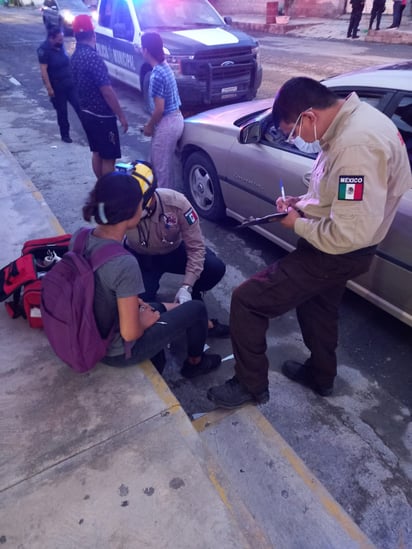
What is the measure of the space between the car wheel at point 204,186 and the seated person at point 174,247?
1.29m

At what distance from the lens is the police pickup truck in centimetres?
747

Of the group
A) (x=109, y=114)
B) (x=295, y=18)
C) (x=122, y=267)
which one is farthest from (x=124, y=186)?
(x=295, y=18)

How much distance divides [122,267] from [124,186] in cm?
38

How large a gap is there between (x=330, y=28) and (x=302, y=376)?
2079 centimetres

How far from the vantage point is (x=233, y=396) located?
8.21 feet

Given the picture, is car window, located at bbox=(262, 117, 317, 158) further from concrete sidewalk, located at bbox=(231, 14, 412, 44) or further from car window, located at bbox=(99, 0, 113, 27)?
concrete sidewalk, located at bbox=(231, 14, 412, 44)

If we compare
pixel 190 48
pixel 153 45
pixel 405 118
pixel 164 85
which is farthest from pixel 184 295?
pixel 190 48

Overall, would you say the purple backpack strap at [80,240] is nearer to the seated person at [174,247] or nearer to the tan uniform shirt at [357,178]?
the seated person at [174,247]

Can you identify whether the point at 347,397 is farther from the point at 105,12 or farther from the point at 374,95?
the point at 105,12

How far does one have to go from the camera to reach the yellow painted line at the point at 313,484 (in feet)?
6.19

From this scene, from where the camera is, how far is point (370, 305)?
346 centimetres

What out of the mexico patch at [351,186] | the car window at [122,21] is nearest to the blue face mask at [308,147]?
the mexico patch at [351,186]

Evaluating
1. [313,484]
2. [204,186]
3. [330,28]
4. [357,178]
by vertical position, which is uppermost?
[357,178]

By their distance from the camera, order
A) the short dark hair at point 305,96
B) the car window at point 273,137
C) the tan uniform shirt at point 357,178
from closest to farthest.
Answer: the tan uniform shirt at point 357,178, the short dark hair at point 305,96, the car window at point 273,137
